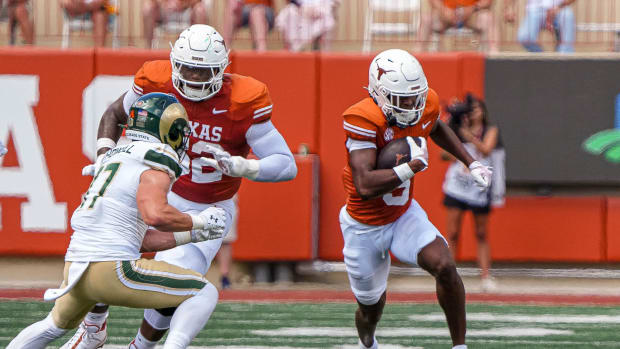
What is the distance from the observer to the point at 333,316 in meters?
7.09

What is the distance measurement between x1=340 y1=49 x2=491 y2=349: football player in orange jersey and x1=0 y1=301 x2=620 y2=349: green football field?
0.77m

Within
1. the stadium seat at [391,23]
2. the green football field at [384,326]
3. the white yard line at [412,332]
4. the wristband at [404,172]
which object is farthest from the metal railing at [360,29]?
the wristband at [404,172]

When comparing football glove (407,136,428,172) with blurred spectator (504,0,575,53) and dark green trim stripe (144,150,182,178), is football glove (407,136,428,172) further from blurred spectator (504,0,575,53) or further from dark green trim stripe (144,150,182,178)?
blurred spectator (504,0,575,53)

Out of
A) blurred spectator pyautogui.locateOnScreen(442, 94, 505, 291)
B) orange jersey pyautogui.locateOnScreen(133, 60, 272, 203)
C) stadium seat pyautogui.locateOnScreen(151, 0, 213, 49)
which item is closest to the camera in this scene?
orange jersey pyautogui.locateOnScreen(133, 60, 272, 203)

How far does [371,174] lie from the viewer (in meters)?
5.03

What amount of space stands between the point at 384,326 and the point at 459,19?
358 cm

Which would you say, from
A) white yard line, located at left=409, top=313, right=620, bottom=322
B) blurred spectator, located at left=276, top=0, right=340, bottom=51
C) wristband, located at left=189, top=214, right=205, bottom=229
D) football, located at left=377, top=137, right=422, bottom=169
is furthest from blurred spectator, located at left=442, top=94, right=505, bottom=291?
wristband, located at left=189, top=214, right=205, bottom=229

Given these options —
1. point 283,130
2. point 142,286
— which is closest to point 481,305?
point 283,130

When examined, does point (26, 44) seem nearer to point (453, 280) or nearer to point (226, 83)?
point (226, 83)

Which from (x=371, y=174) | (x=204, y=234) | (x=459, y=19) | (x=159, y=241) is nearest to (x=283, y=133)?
(x=459, y=19)

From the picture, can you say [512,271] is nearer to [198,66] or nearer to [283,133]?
[283,133]

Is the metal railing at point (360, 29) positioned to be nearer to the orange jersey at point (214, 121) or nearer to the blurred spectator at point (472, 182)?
the blurred spectator at point (472, 182)

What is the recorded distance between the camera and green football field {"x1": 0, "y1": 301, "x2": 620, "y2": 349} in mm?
6070

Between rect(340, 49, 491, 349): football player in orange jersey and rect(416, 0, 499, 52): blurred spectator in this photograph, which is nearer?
rect(340, 49, 491, 349): football player in orange jersey
